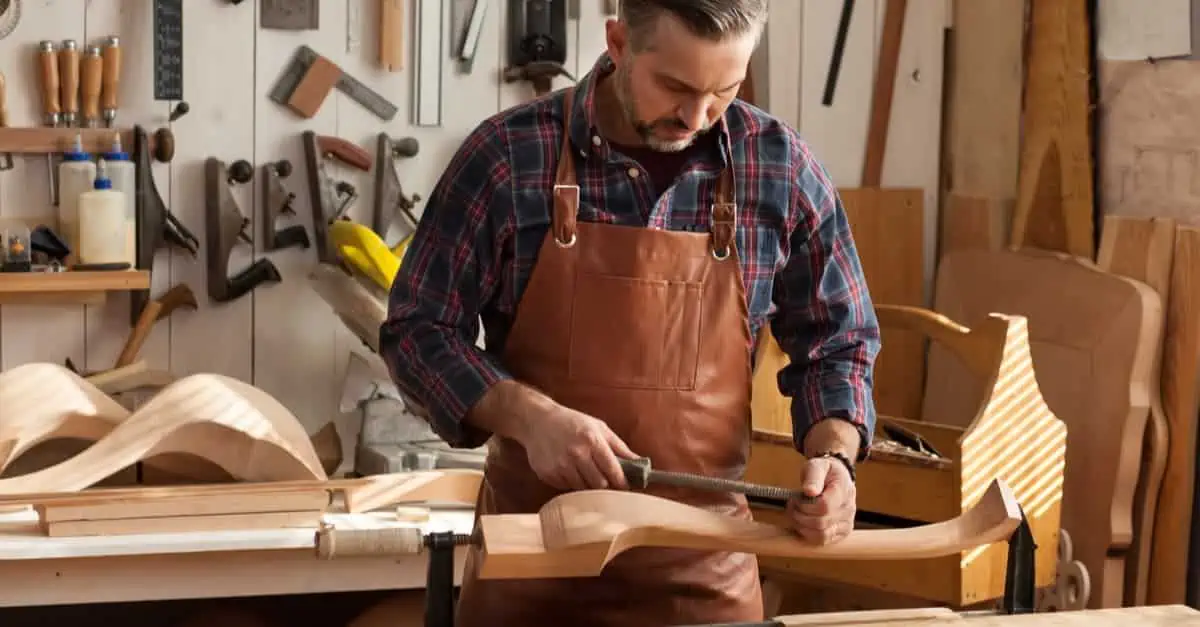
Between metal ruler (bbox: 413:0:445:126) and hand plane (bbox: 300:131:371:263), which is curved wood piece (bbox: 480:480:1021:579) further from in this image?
metal ruler (bbox: 413:0:445:126)

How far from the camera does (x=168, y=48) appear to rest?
3297 mm

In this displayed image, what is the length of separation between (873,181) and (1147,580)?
1167 mm

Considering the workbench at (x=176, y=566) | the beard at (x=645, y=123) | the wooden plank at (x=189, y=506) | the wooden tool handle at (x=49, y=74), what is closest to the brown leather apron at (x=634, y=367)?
the beard at (x=645, y=123)

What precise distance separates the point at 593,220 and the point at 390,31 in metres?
1.49

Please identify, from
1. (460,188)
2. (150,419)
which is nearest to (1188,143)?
(460,188)

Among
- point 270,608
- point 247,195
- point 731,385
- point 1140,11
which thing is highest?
point 1140,11

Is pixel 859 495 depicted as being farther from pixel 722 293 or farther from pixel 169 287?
pixel 169 287

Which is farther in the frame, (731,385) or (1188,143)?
(1188,143)

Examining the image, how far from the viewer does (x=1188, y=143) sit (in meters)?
3.18

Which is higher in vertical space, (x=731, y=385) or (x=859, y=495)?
(x=731, y=385)

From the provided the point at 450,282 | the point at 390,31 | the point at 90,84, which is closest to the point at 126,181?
the point at 90,84

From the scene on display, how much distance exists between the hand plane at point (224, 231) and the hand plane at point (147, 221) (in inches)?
2.1

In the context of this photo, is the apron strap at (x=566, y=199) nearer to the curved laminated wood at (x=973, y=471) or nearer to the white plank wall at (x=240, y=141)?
the curved laminated wood at (x=973, y=471)

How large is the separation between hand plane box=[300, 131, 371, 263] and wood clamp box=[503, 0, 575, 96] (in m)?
0.40
